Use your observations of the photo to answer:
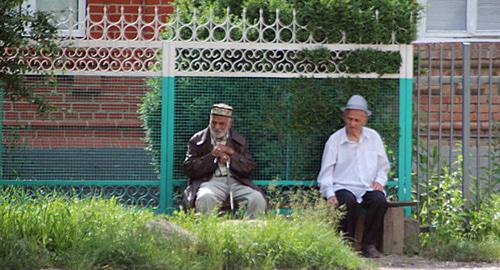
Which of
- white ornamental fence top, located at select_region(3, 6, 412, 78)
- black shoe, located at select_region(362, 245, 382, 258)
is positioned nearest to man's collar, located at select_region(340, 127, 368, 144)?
white ornamental fence top, located at select_region(3, 6, 412, 78)

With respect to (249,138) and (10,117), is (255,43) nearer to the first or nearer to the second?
(249,138)

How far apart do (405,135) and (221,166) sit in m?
1.85

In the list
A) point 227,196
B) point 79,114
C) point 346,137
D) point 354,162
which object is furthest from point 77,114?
point 354,162

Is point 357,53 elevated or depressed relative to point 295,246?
elevated

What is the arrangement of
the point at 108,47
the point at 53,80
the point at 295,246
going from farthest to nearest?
the point at 108,47 → the point at 53,80 → the point at 295,246

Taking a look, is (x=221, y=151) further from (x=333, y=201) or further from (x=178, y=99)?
(x=333, y=201)

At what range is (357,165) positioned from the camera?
943 cm

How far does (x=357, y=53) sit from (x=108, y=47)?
2329mm

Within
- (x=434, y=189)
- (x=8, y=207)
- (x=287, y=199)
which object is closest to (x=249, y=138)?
(x=287, y=199)

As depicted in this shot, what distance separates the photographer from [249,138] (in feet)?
31.9

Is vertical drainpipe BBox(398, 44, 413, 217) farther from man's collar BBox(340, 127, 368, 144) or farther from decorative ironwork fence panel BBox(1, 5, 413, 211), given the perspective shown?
man's collar BBox(340, 127, 368, 144)

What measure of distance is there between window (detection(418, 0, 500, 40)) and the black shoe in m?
4.28

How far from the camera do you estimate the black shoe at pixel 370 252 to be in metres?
9.10

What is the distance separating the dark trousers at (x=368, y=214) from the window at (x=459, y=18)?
4043 millimetres
